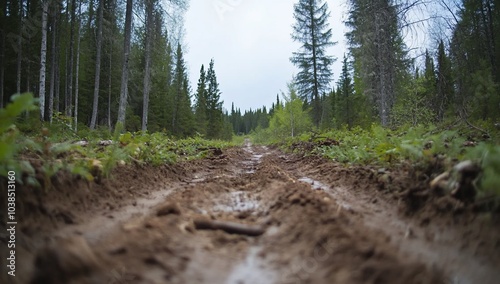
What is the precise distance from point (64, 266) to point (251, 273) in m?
0.91

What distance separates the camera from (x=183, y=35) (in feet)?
95.6

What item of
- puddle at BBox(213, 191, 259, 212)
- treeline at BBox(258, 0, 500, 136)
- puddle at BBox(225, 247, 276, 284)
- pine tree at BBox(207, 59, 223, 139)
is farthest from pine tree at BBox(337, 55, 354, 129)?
puddle at BBox(225, 247, 276, 284)

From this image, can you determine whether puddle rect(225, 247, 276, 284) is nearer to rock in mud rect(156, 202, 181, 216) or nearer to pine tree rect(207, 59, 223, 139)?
rock in mud rect(156, 202, 181, 216)

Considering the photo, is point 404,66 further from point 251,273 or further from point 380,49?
point 251,273

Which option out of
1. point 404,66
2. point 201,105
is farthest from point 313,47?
point 201,105

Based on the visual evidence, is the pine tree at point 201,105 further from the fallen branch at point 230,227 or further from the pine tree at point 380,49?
the fallen branch at point 230,227

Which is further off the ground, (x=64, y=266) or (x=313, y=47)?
(x=313, y=47)

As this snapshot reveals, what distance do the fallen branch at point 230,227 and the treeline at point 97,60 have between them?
10.3m

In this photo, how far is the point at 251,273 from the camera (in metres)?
1.42

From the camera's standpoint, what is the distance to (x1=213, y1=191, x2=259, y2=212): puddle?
2.62 meters

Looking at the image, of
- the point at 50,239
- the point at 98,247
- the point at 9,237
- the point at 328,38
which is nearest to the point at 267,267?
the point at 98,247

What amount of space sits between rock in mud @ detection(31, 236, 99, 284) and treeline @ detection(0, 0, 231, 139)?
10764 millimetres

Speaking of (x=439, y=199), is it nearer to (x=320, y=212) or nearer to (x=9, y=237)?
(x=320, y=212)

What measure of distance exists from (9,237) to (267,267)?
1.70 metres
